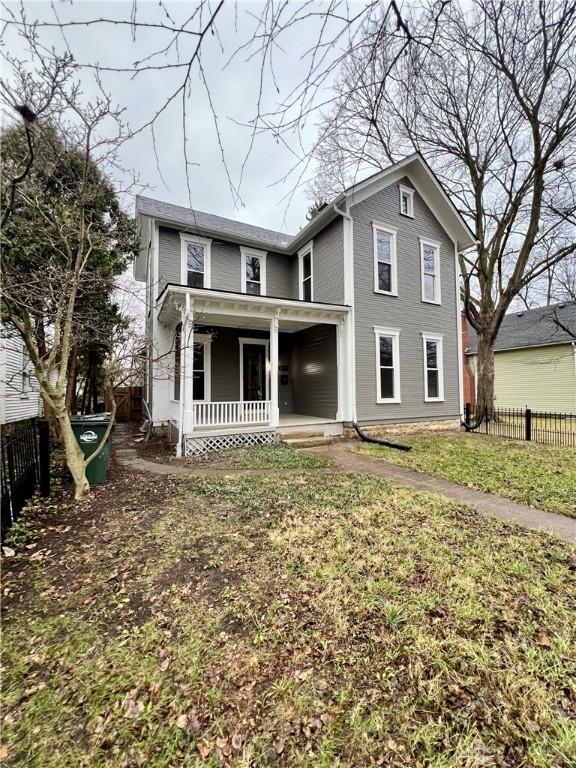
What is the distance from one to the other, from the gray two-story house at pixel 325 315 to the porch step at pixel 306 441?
0.36 meters

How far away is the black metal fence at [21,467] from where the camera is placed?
11.8 ft

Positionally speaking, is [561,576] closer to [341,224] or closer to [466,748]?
[466,748]

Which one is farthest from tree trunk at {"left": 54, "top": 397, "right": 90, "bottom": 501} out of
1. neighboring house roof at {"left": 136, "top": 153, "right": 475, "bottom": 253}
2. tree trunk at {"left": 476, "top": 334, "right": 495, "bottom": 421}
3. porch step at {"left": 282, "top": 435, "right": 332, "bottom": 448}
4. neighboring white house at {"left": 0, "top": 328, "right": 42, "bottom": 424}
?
tree trunk at {"left": 476, "top": 334, "right": 495, "bottom": 421}

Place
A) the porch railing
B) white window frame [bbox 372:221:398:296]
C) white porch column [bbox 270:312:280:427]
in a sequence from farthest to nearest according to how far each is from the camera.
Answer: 1. white window frame [bbox 372:221:398:296]
2. white porch column [bbox 270:312:280:427]
3. the porch railing

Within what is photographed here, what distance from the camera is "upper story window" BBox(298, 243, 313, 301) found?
1172 cm

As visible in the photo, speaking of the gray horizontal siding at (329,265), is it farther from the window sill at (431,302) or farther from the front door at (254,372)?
the window sill at (431,302)

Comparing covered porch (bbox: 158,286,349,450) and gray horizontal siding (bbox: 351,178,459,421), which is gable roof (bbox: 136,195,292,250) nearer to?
covered porch (bbox: 158,286,349,450)

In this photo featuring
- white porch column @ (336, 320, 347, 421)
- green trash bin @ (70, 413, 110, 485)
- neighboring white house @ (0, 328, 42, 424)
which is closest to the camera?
green trash bin @ (70, 413, 110, 485)

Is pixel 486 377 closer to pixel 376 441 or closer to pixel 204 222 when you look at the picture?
A: pixel 376 441

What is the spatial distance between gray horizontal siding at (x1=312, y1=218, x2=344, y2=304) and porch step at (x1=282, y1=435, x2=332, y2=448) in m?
4.20

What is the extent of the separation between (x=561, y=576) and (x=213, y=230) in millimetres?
11039

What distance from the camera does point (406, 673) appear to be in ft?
6.25

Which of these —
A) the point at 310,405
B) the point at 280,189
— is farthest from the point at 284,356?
the point at 280,189

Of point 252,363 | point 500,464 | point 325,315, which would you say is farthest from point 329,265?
point 500,464
